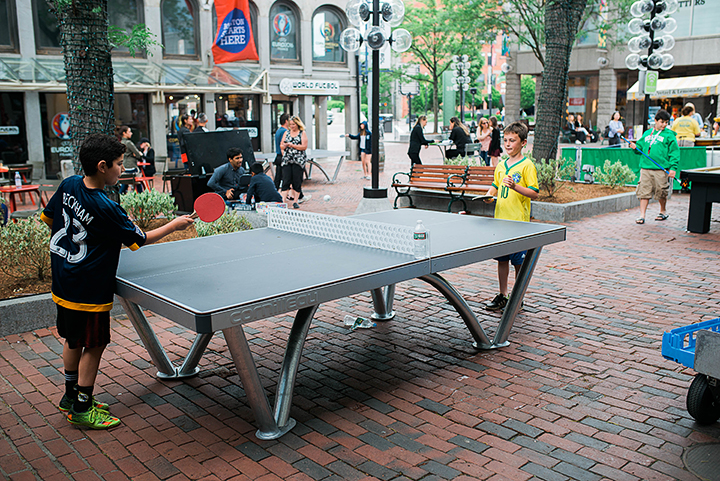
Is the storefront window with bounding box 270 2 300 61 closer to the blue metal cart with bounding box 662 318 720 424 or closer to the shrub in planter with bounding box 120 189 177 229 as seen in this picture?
the shrub in planter with bounding box 120 189 177 229

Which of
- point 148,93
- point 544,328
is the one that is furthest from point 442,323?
point 148,93

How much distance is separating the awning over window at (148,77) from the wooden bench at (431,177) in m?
11.2

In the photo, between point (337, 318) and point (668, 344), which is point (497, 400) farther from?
point (337, 318)

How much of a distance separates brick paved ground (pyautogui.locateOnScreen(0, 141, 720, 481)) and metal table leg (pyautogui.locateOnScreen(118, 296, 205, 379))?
97 mm

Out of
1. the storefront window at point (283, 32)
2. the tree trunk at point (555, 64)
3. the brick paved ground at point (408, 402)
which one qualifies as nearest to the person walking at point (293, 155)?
the tree trunk at point (555, 64)

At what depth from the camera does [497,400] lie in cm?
449

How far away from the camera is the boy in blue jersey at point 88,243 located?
3828mm

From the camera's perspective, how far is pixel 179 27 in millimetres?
23531

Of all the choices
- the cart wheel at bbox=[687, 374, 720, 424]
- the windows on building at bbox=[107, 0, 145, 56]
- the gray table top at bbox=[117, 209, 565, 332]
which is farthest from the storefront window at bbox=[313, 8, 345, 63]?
the cart wheel at bbox=[687, 374, 720, 424]

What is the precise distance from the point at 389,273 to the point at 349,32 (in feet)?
35.5

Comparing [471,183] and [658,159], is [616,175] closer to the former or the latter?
[658,159]

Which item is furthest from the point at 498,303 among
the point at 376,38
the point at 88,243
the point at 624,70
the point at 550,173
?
the point at 624,70

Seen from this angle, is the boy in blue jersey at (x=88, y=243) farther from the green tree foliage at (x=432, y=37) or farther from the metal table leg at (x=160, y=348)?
the green tree foliage at (x=432, y=37)

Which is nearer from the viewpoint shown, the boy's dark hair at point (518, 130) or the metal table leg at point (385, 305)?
the boy's dark hair at point (518, 130)
